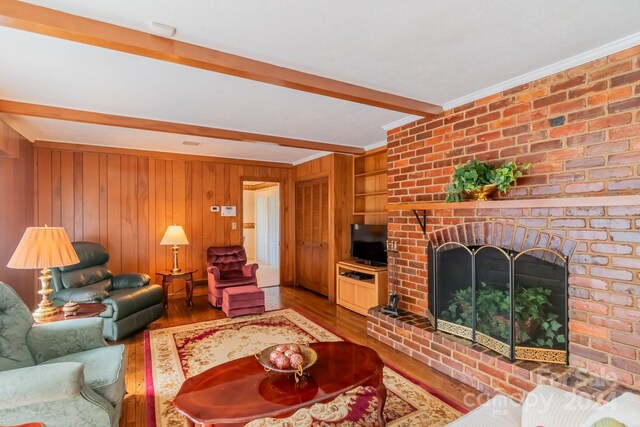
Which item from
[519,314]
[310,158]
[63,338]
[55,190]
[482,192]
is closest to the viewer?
[63,338]

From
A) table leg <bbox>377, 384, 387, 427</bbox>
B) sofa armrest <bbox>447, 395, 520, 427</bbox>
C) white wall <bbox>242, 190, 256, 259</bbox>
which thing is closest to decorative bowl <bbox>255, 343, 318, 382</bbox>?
table leg <bbox>377, 384, 387, 427</bbox>

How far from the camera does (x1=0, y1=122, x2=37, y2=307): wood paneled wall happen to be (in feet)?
10.5

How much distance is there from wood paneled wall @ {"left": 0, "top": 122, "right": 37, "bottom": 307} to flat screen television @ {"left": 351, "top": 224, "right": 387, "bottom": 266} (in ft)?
13.2

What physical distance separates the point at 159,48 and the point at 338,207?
351 centimetres

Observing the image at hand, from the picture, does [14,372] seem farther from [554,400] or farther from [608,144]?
[608,144]

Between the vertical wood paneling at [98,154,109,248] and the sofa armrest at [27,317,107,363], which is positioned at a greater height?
the vertical wood paneling at [98,154,109,248]

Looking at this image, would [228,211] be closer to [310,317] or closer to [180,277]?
[180,277]

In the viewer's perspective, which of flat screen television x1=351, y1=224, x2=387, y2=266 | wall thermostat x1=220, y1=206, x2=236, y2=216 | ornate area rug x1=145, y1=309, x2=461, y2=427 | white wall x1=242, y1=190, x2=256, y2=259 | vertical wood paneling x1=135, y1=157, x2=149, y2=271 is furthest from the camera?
white wall x1=242, y1=190, x2=256, y2=259

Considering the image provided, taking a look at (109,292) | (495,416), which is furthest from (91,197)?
(495,416)

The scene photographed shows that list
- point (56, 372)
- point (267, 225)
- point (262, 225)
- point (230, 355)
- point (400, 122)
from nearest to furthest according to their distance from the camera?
1. point (56, 372)
2. point (230, 355)
3. point (400, 122)
4. point (267, 225)
5. point (262, 225)

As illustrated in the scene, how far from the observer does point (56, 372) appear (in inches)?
62.3

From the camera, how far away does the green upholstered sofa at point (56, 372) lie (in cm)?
153

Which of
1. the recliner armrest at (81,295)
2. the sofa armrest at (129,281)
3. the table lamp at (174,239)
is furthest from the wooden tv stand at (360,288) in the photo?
the recliner armrest at (81,295)

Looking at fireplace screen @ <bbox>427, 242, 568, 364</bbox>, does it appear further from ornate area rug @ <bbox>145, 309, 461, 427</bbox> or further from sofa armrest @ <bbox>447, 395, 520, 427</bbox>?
sofa armrest @ <bbox>447, 395, 520, 427</bbox>
